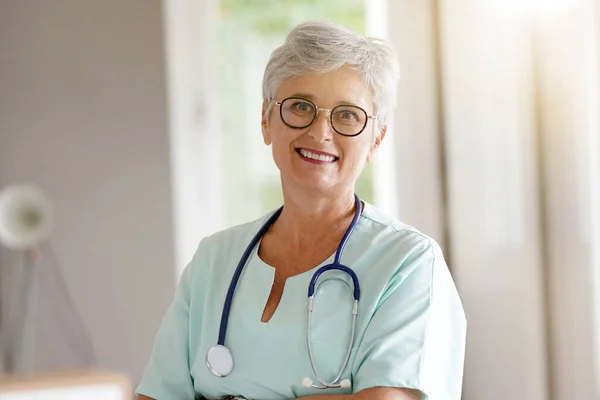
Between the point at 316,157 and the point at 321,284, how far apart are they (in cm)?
23

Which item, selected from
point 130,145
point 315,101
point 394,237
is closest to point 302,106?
point 315,101

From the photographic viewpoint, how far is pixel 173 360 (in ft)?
5.48

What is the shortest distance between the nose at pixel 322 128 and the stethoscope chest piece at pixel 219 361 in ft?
1.37

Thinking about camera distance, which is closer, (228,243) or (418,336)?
(418,336)

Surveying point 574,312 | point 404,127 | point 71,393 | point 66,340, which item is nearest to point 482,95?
point 404,127

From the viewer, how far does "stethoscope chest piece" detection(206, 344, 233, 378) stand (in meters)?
1.55

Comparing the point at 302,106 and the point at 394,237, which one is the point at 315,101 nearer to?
the point at 302,106

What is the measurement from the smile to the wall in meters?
2.37

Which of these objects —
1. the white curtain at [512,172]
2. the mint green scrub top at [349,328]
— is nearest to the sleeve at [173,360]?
the mint green scrub top at [349,328]

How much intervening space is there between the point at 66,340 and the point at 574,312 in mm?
2422

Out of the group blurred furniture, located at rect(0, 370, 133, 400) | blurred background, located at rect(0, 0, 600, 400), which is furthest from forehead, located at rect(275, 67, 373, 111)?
blurred furniture, located at rect(0, 370, 133, 400)

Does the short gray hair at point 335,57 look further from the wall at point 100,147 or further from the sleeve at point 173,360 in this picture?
the wall at point 100,147

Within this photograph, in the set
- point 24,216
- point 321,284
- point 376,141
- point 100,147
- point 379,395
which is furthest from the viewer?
point 100,147

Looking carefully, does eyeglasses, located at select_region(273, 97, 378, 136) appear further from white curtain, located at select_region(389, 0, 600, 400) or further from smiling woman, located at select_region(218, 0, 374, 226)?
smiling woman, located at select_region(218, 0, 374, 226)
